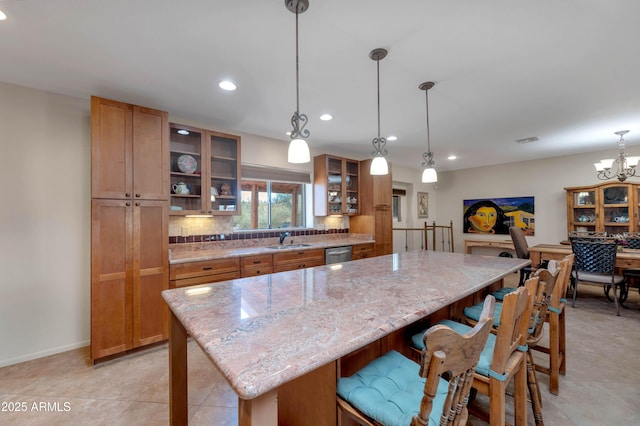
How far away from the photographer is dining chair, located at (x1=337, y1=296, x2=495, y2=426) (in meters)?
0.72

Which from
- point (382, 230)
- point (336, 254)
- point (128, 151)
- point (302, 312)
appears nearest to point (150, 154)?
point (128, 151)

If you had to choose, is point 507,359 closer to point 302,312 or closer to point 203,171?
point 302,312

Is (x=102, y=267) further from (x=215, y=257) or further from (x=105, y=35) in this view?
(x=105, y=35)

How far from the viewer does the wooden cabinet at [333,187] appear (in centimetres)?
458

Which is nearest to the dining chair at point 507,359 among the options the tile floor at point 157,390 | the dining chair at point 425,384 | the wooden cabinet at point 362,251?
the dining chair at point 425,384

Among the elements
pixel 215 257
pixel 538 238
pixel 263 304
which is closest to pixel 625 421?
pixel 263 304

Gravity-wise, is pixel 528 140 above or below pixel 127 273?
Result: above

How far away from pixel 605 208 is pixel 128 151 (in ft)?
23.7

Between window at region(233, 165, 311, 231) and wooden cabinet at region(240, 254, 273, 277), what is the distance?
2.79 ft

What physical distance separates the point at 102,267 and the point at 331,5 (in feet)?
9.27

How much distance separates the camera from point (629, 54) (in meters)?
2.08

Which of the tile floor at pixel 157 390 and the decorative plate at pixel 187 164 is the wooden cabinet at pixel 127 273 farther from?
the decorative plate at pixel 187 164

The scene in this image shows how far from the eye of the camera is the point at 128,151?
8.61 ft

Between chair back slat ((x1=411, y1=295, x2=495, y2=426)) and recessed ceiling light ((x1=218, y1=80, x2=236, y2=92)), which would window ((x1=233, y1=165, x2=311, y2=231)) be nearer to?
recessed ceiling light ((x1=218, y1=80, x2=236, y2=92))
